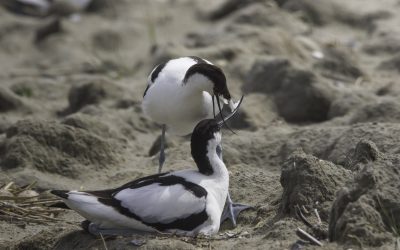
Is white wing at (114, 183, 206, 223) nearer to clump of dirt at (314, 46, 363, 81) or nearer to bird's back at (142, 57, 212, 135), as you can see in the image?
bird's back at (142, 57, 212, 135)

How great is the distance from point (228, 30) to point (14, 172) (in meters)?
4.90

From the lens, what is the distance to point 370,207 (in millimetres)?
4648

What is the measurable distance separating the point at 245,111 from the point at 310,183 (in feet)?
11.0

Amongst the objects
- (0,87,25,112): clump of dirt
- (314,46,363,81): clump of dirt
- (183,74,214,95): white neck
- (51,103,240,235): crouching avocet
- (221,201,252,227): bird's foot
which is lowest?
(0,87,25,112): clump of dirt

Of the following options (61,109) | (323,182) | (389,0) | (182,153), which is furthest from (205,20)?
(323,182)

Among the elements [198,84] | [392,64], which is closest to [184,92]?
[198,84]

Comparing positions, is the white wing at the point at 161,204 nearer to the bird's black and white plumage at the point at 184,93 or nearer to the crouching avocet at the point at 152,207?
the crouching avocet at the point at 152,207

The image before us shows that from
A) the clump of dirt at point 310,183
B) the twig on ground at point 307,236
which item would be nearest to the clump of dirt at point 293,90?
the clump of dirt at point 310,183

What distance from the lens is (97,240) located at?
17.2ft

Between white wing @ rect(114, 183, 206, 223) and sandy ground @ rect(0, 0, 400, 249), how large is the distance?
0.55 feet

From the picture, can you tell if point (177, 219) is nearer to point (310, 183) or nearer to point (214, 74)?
point (310, 183)

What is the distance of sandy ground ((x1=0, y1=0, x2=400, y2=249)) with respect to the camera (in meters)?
5.12

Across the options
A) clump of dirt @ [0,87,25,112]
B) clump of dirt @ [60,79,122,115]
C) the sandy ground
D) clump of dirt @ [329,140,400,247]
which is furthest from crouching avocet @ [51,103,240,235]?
clump of dirt @ [0,87,25,112]

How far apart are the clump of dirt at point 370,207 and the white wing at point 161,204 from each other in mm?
889
